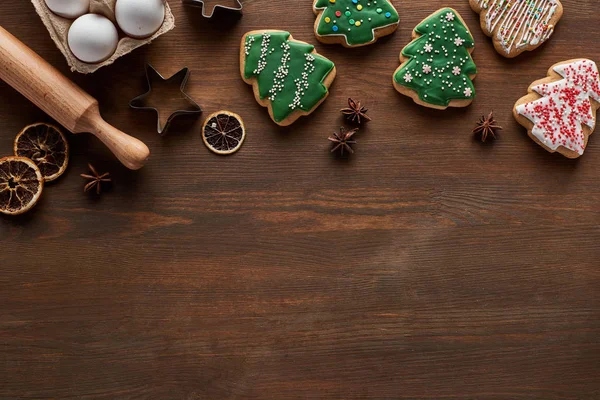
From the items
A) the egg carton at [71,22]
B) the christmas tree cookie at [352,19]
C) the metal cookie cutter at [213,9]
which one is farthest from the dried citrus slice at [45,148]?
the christmas tree cookie at [352,19]

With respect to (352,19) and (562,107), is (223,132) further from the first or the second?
(562,107)

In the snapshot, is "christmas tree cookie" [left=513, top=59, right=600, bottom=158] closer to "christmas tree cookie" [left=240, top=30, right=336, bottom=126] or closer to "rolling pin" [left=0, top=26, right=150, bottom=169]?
"christmas tree cookie" [left=240, top=30, right=336, bottom=126]

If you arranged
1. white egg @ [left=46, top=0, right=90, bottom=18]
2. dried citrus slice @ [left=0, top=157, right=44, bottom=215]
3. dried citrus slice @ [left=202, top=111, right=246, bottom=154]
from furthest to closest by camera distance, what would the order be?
dried citrus slice @ [left=202, top=111, right=246, bottom=154], dried citrus slice @ [left=0, top=157, right=44, bottom=215], white egg @ [left=46, top=0, right=90, bottom=18]

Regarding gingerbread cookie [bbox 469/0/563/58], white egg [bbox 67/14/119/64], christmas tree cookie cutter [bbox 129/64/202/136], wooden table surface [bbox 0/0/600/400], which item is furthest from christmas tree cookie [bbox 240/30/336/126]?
gingerbread cookie [bbox 469/0/563/58]

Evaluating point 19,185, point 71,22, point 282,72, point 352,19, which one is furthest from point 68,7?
point 352,19

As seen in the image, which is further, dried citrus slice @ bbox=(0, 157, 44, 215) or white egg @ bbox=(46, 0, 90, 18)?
dried citrus slice @ bbox=(0, 157, 44, 215)
